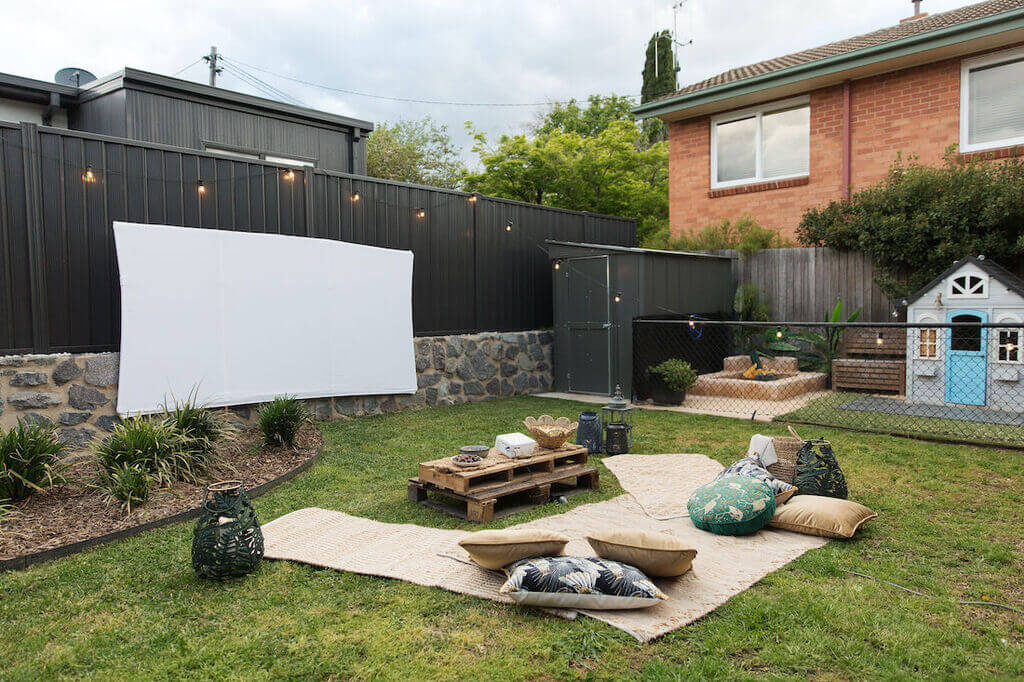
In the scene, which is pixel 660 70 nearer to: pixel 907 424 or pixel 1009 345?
pixel 1009 345

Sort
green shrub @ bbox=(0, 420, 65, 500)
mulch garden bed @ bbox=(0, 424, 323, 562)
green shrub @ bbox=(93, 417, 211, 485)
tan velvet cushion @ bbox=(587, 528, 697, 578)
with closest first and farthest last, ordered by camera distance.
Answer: tan velvet cushion @ bbox=(587, 528, 697, 578)
mulch garden bed @ bbox=(0, 424, 323, 562)
green shrub @ bbox=(0, 420, 65, 500)
green shrub @ bbox=(93, 417, 211, 485)

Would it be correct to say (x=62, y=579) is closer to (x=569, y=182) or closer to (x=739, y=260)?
(x=739, y=260)

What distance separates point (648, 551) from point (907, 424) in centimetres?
554

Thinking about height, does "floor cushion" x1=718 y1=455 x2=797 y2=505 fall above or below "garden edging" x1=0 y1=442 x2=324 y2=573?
above

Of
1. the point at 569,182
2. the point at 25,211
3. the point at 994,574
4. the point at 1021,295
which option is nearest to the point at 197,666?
the point at 994,574

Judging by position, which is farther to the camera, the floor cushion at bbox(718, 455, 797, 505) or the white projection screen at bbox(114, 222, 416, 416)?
the white projection screen at bbox(114, 222, 416, 416)

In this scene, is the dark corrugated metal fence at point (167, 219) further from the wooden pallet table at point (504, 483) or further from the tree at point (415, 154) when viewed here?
the tree at point (415, 154)

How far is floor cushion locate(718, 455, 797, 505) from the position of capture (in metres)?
4.31

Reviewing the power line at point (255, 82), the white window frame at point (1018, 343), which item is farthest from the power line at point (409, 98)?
the white window frame at point (1018, 343)

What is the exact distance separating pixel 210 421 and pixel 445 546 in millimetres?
2806

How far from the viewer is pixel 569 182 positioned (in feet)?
59.1

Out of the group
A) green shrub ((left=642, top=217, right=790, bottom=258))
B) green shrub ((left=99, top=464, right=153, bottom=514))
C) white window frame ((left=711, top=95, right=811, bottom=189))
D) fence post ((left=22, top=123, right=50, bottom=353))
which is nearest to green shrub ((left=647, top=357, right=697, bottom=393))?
green shrub ((left=642, top=217, right=790, bottom=258))

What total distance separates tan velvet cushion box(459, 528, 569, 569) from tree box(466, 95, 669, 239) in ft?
50.6

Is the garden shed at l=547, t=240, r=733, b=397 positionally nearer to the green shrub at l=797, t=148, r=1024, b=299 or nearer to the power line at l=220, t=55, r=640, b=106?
the green shrub at l=797, t=148, r=1024, b=299
